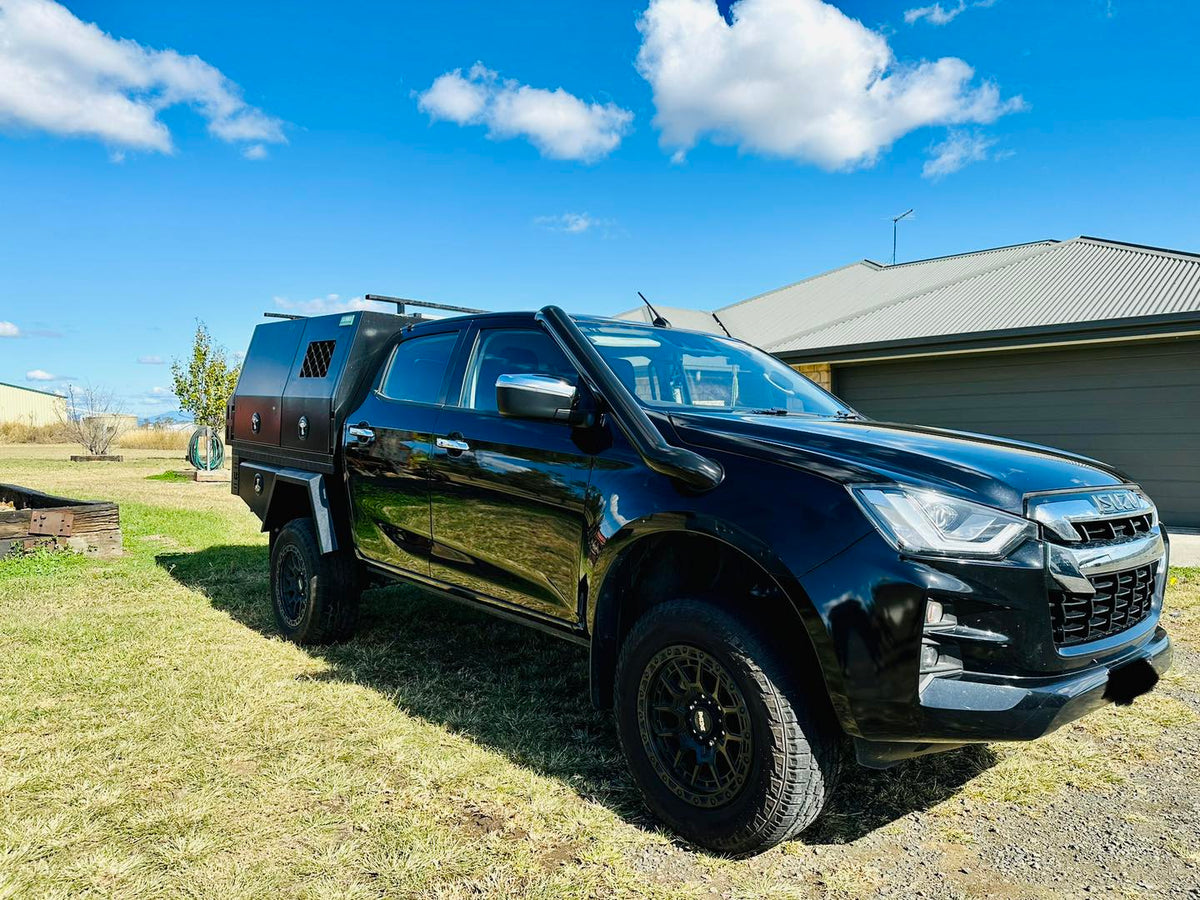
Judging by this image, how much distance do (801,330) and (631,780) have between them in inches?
486

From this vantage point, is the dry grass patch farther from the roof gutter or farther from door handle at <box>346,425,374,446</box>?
door handle at <box>346,425,374,446</box>

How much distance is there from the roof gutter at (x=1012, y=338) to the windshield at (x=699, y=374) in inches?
298

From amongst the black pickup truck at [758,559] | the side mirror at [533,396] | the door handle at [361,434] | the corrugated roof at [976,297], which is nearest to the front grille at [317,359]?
the door handle at [361,434]

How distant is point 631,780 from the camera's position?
3.18m

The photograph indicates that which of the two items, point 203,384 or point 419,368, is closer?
point 419,368

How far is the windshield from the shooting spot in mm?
3457

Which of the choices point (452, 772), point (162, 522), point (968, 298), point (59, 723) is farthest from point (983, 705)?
point (968, 298)

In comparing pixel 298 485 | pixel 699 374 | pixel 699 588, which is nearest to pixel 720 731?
pixel 699 588

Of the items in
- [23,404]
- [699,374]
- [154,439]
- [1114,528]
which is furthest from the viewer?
[23,404]

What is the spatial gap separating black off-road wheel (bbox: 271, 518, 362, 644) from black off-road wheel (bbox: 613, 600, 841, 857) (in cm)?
252

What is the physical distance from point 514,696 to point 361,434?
1.69 meters

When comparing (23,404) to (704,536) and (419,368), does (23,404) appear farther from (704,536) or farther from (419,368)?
(704,536)

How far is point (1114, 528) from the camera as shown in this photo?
263cm

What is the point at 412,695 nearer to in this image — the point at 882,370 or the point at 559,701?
the point at 559,701
